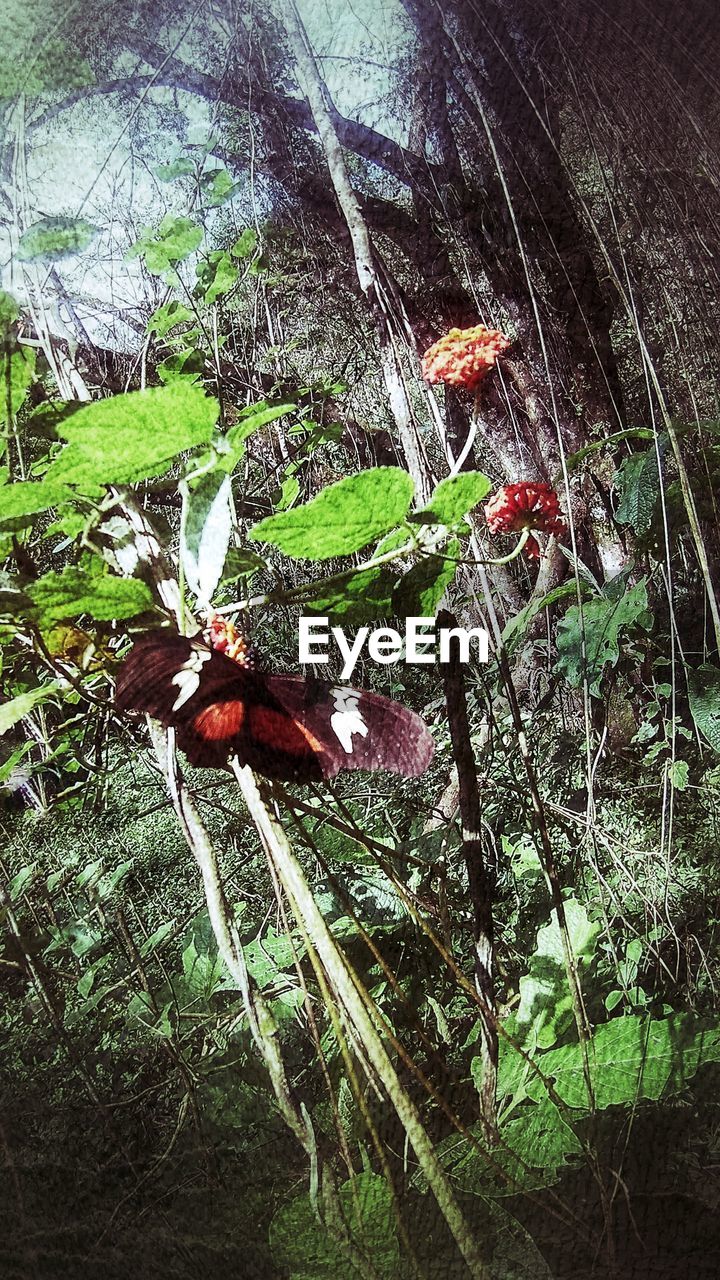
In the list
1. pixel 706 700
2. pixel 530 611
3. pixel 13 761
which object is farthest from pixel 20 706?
pixel 706 700

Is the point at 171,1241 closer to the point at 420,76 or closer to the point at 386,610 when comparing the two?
the point at 386,610

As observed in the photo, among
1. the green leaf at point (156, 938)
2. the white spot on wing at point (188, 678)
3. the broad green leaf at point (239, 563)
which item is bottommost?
the green leaf at point (156, 938)

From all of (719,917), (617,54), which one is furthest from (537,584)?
(617,54)

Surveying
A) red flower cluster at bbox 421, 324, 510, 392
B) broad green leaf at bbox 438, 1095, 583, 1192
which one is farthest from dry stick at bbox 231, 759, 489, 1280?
red flower cluster at bbox 421, 324, 510, 392

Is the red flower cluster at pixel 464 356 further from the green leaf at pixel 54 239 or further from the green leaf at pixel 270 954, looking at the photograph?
the green leaf at pixel 270 954

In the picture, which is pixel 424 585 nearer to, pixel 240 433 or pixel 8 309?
pixel 240 433

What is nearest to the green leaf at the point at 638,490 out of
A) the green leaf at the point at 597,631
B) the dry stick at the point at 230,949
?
the green leaf at the point at 597,631
